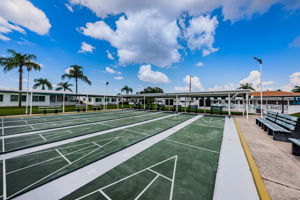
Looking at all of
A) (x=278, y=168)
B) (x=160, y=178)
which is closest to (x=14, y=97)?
(x=160, y=178)

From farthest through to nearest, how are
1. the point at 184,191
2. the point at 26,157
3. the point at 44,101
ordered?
the point at 44,101, the point at 26,157, the point at 184,191

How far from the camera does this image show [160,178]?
2.52m

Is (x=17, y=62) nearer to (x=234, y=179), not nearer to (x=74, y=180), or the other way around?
(x=74, y=180)

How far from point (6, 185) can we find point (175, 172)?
3600 mm

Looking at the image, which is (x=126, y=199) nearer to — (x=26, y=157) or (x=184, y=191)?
(x=184, y=191)

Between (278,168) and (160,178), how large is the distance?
10.0 ft

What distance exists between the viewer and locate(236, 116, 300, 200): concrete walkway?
2105 mm

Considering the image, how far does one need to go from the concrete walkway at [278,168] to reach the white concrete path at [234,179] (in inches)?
11.1

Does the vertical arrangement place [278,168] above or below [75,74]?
below

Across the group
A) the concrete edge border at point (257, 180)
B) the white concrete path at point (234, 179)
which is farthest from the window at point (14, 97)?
the concrete edge border at point (257, 180)

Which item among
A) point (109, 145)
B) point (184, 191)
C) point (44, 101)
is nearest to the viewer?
point (184, 191)

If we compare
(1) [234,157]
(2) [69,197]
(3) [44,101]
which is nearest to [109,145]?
(2) [69,197]

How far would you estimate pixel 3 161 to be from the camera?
320cm

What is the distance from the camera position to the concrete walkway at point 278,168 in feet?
6.91
